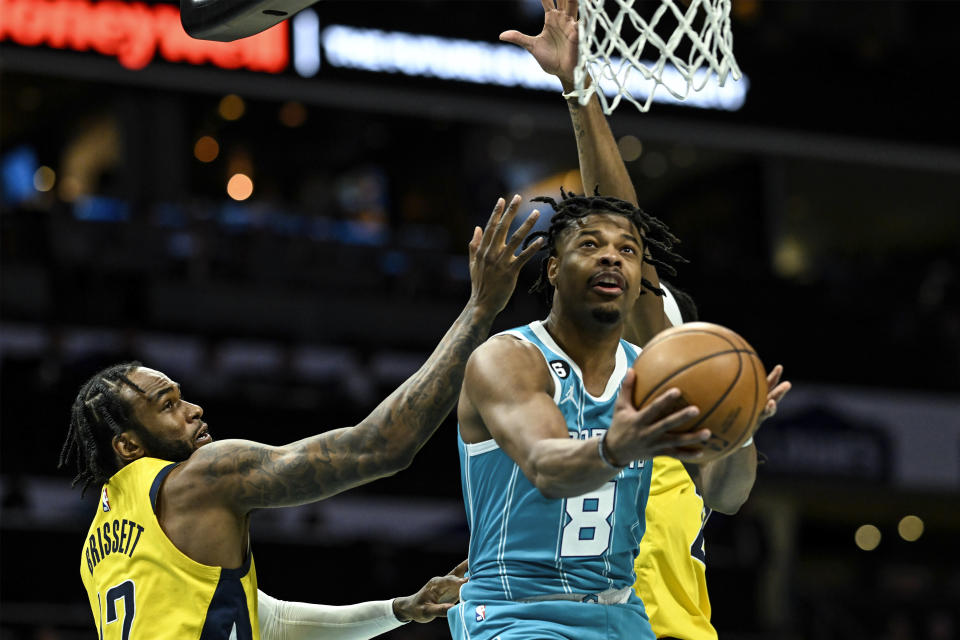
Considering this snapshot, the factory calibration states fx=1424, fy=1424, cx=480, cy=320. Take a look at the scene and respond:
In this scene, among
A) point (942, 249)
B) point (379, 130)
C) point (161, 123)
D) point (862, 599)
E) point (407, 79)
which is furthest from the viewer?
point (942, 249)

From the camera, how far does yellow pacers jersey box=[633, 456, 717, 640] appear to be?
184 inches

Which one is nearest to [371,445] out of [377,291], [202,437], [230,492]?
[230,492]

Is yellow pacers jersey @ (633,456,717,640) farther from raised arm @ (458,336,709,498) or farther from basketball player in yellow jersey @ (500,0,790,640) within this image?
raised arm @ (458,336,709,498)

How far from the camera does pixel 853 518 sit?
2272cm

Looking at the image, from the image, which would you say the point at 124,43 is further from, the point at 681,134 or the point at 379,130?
the point at 379,130

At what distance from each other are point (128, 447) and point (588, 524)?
1650mm

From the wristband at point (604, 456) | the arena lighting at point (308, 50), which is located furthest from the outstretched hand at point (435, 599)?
the arena lighting at point (308, 50)

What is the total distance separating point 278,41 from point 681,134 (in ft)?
15.5

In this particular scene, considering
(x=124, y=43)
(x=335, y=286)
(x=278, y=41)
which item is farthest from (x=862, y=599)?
(x=124, y=43)

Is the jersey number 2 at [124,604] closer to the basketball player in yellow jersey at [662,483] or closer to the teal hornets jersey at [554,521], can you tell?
the teal hornets jersey at [554,521]

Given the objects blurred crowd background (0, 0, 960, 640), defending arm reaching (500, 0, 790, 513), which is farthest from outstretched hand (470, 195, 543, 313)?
blurred crowd background (0, 0, 960, 640)

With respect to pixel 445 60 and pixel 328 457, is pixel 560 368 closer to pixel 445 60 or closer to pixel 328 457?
pixel 328 457

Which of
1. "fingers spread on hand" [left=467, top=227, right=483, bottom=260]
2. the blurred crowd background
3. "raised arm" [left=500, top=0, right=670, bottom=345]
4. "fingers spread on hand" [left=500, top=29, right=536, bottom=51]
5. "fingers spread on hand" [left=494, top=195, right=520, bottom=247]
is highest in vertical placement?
"fingers spread on hand" [left=500, top=29, right=536, bottom=51]

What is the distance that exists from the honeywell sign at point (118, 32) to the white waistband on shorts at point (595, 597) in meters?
8.60
